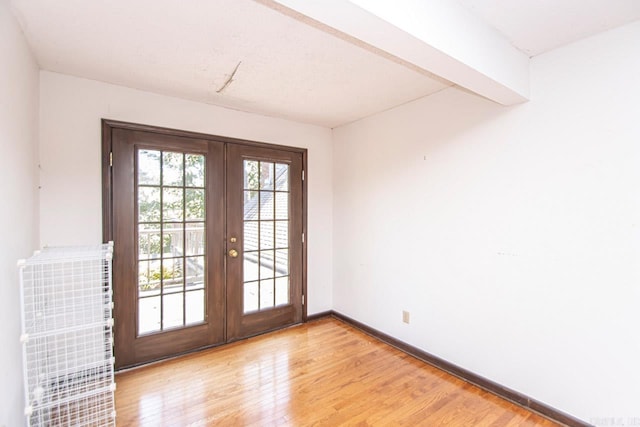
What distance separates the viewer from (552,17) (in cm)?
170

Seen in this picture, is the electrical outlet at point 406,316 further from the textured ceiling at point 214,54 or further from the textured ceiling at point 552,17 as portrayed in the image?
the textured ceiling at point 552,17

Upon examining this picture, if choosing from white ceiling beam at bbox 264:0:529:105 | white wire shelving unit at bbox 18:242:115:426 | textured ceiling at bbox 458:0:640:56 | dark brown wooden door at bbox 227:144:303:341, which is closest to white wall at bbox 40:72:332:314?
white wire shelving unit at bbox 18:242:115:426

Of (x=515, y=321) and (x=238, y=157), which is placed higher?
(x=238, y=157)

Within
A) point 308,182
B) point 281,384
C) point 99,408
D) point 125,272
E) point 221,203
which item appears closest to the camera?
point 99,408

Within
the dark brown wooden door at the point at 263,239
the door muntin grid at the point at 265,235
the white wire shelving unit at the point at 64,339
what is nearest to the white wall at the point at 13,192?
the white wire shelving unit at the point at 64,339

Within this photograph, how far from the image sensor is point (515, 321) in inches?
86.7

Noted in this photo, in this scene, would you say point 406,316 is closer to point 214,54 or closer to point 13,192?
point 214,54

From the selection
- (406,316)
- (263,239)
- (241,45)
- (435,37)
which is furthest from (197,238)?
(435,37)

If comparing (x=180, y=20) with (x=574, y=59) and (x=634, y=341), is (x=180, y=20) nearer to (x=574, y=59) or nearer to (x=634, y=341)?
(x=574, y=59)

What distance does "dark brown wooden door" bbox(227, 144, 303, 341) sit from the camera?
319 centimetres

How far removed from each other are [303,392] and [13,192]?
2.25 meters

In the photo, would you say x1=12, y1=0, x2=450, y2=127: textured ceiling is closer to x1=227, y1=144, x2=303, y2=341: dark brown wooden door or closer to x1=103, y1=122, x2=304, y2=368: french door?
x1=103, y1=122, x2=304, y2=368: french door

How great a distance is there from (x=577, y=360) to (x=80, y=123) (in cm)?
400

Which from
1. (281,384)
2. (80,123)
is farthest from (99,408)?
(80,123)
